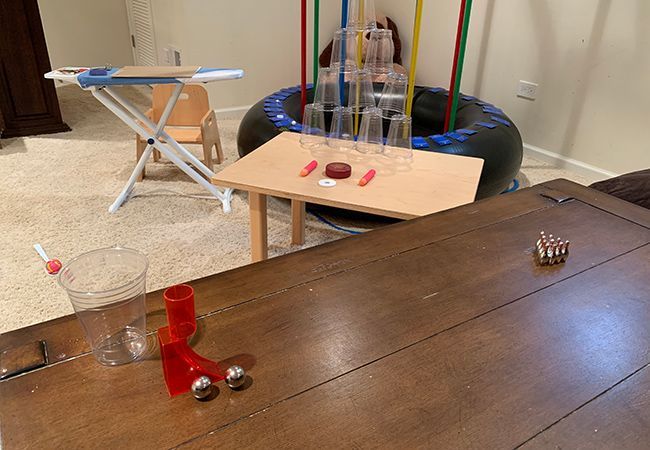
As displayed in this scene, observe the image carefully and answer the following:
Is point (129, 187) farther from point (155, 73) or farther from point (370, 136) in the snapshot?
point (370, 136)

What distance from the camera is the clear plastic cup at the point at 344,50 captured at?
2.22 m

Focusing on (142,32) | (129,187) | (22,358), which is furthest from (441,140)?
(142,32)

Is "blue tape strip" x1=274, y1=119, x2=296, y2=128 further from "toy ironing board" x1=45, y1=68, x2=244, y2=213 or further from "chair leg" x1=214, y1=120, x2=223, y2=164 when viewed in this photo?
"chair leg" x1=214, y1=120, x2=223, y2=164

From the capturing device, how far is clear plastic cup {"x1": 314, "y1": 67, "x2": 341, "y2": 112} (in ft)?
6.84

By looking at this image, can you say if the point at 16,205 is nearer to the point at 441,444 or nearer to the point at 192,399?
the point at 192,399

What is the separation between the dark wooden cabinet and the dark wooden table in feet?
10.6

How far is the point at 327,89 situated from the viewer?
7.00 feet

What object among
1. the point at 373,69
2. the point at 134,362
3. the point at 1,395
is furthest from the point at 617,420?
the point at 373,69

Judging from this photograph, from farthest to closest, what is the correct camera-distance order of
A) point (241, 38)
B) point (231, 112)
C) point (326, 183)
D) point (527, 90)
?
point (231, 112) < point (241, 38) < point (527, 90) < point (326, 183)

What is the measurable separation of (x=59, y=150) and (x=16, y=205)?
850mm

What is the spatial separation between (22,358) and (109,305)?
0.13m

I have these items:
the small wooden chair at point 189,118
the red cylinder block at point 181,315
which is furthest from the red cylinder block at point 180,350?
the small wooden chair at point 189,118

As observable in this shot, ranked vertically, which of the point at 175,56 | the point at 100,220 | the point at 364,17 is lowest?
the point at 100,220

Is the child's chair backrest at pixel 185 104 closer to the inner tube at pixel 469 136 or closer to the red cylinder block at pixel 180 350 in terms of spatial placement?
the inner tube at pixel 469 136
